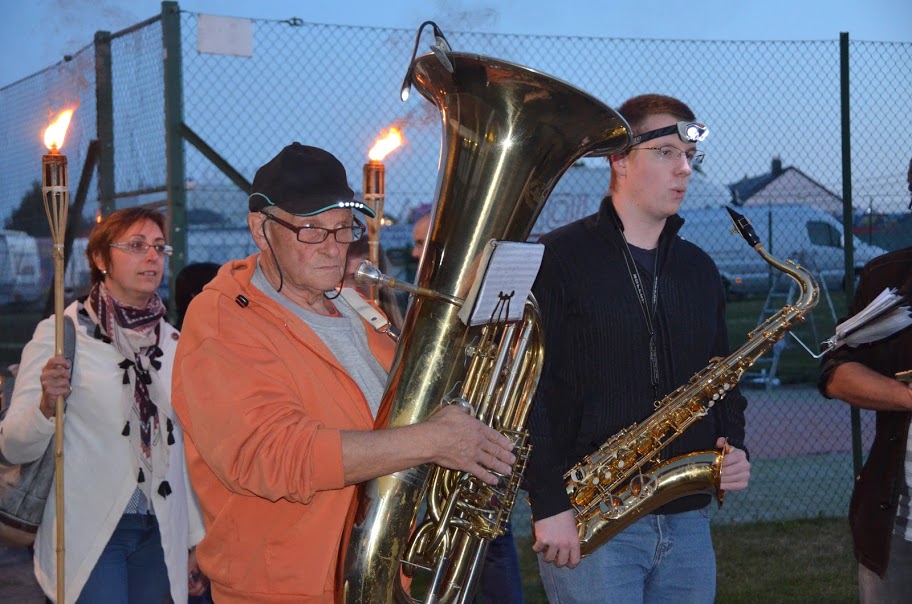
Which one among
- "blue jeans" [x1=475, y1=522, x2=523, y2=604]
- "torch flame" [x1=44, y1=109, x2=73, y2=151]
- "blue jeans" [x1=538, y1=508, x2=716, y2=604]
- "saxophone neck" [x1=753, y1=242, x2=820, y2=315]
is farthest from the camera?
"blue jeans" [x1=475, y1=522, x2=523, y2=604]

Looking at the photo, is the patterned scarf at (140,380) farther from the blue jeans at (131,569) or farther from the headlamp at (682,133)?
the headlamp at (682,133)

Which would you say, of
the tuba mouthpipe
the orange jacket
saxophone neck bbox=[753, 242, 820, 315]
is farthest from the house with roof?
the orange jacket

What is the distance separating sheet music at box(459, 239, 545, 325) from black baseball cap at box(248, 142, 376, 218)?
400 millimetres

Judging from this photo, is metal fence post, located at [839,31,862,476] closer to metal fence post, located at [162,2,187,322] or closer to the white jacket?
metal fence post, located at [162,2,187,322]

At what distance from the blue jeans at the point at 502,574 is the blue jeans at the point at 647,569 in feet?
4.83

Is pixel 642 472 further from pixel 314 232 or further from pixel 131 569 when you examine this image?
pixel 131 569

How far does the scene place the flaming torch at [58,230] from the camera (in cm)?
352

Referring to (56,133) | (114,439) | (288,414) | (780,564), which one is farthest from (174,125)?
(780,564)

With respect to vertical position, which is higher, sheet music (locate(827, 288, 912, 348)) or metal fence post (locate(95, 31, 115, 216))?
metal fence post (locate(95, 31, 115, 216))

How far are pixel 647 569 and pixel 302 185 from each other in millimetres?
1532

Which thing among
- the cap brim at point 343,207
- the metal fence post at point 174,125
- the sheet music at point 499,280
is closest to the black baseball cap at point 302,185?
the cap brim at point 343,207

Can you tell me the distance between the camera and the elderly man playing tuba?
7.42 ft

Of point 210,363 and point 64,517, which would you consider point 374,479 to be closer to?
point 210,363

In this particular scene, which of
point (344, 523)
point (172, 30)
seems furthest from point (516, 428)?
point (172, 30)
